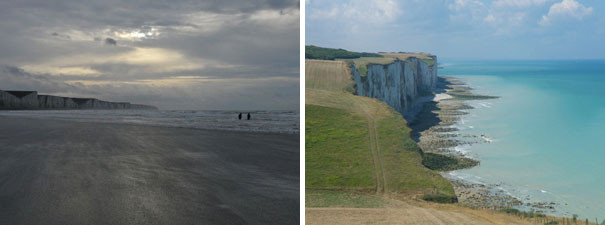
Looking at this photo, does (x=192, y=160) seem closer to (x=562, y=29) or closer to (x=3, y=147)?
(x=3, y=147)

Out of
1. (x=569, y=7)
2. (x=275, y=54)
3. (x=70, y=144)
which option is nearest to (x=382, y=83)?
(x=275, y=54)

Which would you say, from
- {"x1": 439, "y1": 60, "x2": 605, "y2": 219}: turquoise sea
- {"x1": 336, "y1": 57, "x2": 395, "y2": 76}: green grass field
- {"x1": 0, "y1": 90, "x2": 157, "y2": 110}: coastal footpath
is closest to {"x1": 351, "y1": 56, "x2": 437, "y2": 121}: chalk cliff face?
{"x1": 336, "y1": 57, "x2": 395, "y2": 76}: green grass field

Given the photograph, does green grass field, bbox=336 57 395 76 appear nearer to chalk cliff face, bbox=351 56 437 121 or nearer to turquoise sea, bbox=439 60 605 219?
chalk cliff face, bbox=351 56 437 121

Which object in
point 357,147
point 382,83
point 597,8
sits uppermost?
point 597,8

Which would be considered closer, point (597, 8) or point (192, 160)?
point (192, 160)

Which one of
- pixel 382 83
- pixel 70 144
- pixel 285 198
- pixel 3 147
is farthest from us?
pixel 382 83

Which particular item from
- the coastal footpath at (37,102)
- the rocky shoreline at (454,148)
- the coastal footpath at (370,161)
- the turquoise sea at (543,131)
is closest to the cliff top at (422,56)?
the rocky shoreline at (454,148)
